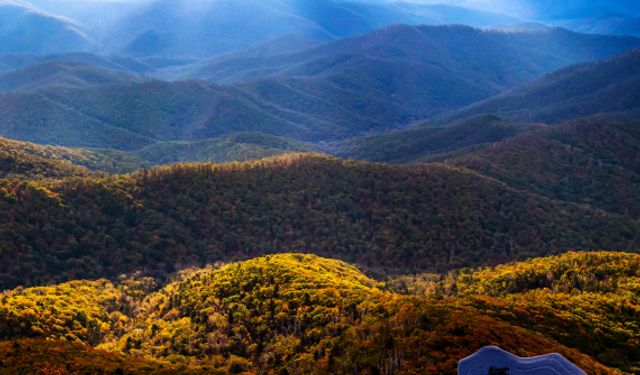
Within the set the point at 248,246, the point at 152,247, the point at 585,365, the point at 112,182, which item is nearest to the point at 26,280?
the point at 152,247

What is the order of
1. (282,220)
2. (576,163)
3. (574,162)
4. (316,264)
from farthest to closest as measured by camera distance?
(574,162)
(576,163)
(282,220)
(316,264)

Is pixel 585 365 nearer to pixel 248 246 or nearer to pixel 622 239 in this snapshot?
pixel 248 246

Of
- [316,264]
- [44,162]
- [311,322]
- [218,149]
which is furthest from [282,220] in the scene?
[218,149]

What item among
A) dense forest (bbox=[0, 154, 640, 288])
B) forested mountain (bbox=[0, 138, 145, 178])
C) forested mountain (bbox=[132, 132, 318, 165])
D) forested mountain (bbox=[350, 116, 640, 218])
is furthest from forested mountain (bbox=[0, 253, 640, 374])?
forested mountain (bbox=[132, 132, 318, 165])

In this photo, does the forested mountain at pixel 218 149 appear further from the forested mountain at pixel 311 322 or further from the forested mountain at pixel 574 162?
the forested mountain at pixel 311 322

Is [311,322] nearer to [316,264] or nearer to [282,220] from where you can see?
[316,264]

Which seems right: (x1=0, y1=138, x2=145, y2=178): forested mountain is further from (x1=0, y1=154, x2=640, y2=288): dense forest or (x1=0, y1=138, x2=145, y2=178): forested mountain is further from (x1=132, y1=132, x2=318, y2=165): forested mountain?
(x1=132, y1=132, x2=318, y2=165): forested mountain
